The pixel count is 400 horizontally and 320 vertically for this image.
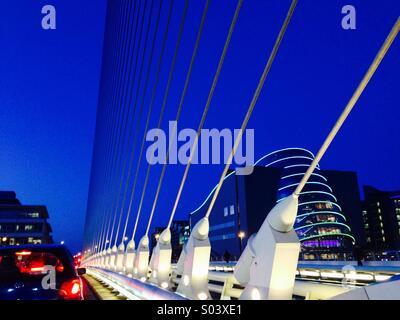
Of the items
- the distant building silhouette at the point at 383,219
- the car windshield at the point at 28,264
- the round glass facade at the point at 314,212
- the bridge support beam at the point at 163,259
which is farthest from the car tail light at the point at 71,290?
the distant building silhouette at the point at 383,219

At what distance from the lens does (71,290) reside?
208 inches

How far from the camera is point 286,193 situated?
80.9 meters

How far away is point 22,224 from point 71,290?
94.9 m

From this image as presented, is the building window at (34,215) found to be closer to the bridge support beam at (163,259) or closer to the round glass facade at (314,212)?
the round glass facade at (314,212)

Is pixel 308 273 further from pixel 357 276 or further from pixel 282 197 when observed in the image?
pixel 282 197

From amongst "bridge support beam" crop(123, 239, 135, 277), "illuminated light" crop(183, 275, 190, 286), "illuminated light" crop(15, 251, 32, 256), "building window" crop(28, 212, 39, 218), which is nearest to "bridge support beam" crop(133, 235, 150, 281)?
"bridge support beam" crop(123, 239, 135, 277)

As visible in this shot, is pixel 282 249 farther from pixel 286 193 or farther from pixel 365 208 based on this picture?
pixel 365 208

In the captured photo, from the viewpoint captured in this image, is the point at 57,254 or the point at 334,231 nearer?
the point at 57,254

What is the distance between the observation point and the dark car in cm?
508

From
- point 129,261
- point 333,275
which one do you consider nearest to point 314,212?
point 333,275

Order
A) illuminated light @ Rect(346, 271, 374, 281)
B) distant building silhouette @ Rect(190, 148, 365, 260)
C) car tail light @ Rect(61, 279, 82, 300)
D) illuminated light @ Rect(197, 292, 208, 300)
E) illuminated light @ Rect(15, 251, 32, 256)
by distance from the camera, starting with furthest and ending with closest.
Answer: distant building silhouette @ Rect(190, 148, 365, 260) < illuminated light @ Rect(346, 271, 374, 281) < illuminated light @ Rect(197, 292, 208, 300) < illuminated light @ Rect(15, 251, 32, 256) < car tail light @ Rect(61, 279, 82, 300)

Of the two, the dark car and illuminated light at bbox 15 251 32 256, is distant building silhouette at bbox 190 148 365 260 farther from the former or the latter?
illuminated light at bbox 15 251 32 256
